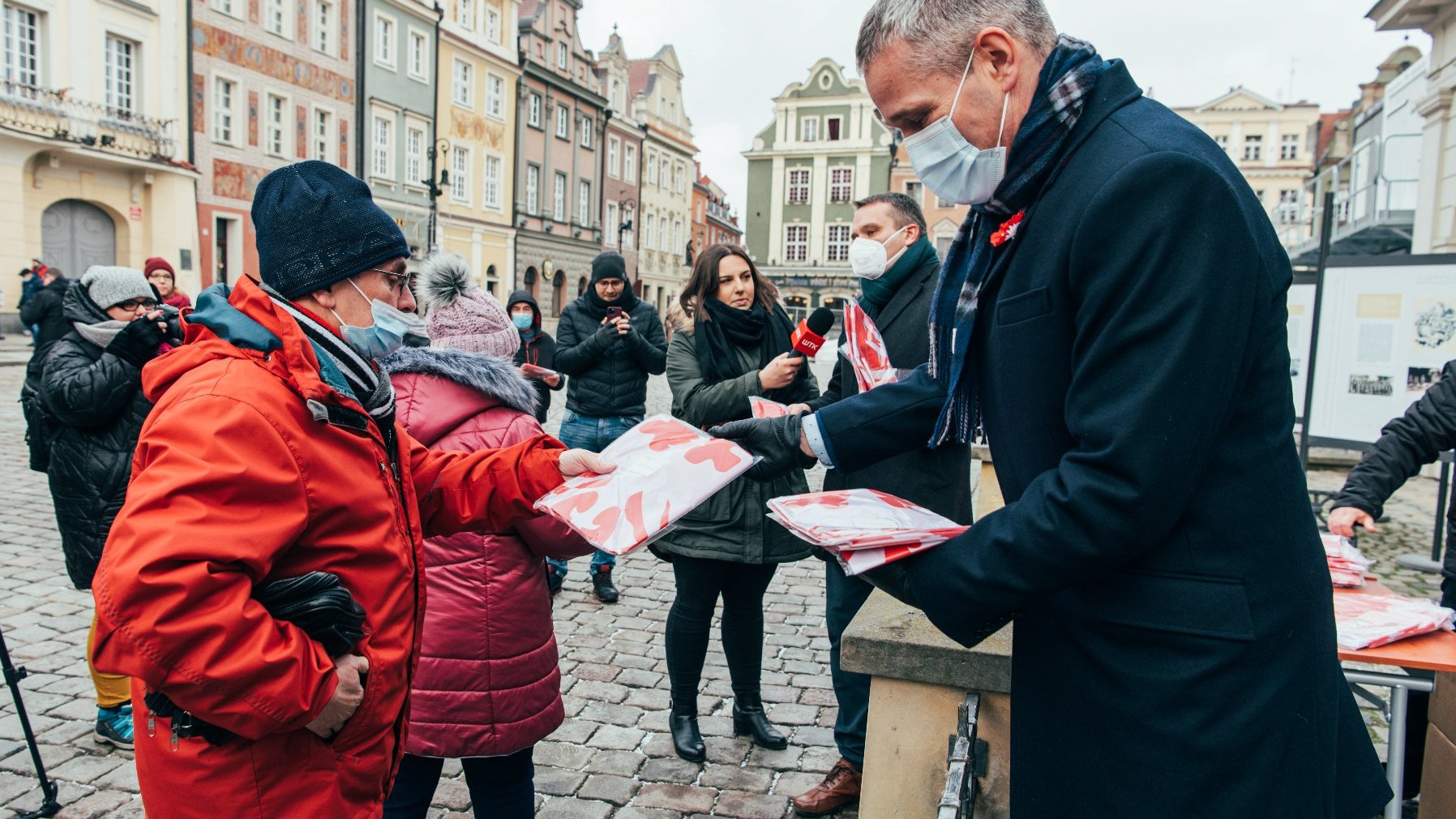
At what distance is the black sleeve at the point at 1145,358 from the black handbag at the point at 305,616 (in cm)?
125

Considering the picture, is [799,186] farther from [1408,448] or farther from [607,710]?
[1408,448]

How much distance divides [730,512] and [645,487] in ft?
5.89

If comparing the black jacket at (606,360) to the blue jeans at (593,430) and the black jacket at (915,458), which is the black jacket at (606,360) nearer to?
the blue jeans at (593,430)

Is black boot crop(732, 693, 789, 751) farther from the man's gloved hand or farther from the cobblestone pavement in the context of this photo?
the man's gloved hand

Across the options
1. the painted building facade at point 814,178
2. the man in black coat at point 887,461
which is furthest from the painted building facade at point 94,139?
the painted building facade at point 814,178

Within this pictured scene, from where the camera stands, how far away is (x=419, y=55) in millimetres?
36938

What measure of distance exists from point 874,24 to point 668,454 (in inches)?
44.2

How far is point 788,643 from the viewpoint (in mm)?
5762

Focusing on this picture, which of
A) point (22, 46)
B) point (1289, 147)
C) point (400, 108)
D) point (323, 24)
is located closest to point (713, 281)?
point (22, 46)

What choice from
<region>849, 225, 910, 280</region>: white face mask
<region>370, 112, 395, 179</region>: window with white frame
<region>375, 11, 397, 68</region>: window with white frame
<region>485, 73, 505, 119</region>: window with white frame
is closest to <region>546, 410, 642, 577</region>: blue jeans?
<region>849, 225, 910, 280</region>: white face mask

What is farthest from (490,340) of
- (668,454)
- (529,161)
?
(529,161)

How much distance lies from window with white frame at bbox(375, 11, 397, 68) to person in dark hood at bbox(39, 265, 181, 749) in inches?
1344

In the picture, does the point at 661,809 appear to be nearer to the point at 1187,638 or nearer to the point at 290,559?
the point at 290,559

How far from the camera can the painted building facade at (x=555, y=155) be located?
4409 cm
